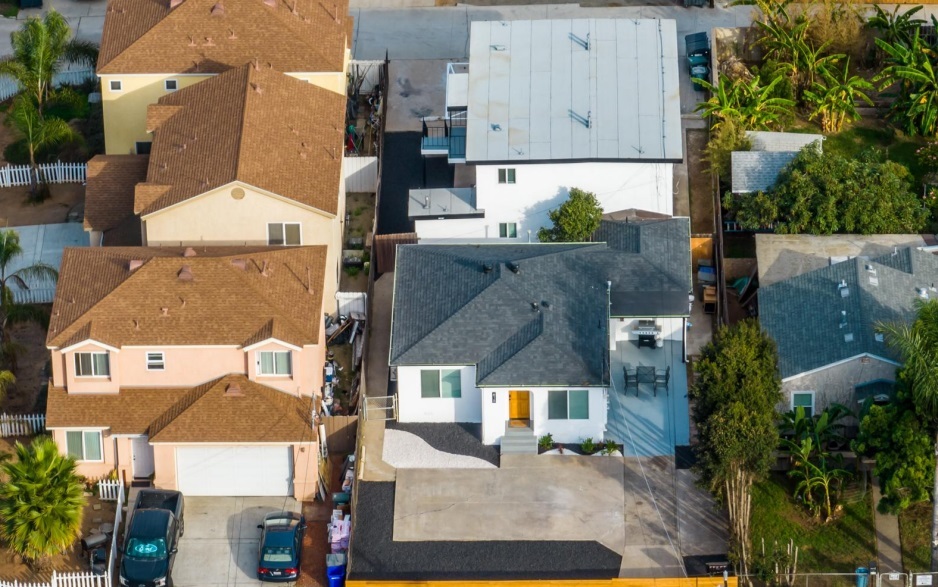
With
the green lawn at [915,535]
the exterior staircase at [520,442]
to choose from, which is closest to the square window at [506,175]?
the exterior staircase at [520,442]

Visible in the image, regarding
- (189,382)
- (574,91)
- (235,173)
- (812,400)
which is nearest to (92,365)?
(189,382)

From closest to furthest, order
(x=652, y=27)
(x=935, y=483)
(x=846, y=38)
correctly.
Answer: (x=935, y=483)
(x=652, y=27)
(x=846, y=38)

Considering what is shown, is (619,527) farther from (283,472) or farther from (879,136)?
(879,136)

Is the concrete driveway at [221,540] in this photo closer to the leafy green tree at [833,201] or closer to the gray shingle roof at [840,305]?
the gray shingle roof at [840,305]

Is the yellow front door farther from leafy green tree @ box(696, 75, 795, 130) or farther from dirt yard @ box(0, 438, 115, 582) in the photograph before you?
leafy green tree @ box(696, 75, 795, 130)

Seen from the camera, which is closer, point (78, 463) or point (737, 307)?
point (78, 463)

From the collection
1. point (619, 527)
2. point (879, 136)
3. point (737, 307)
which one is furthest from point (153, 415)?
point (879, 136)
